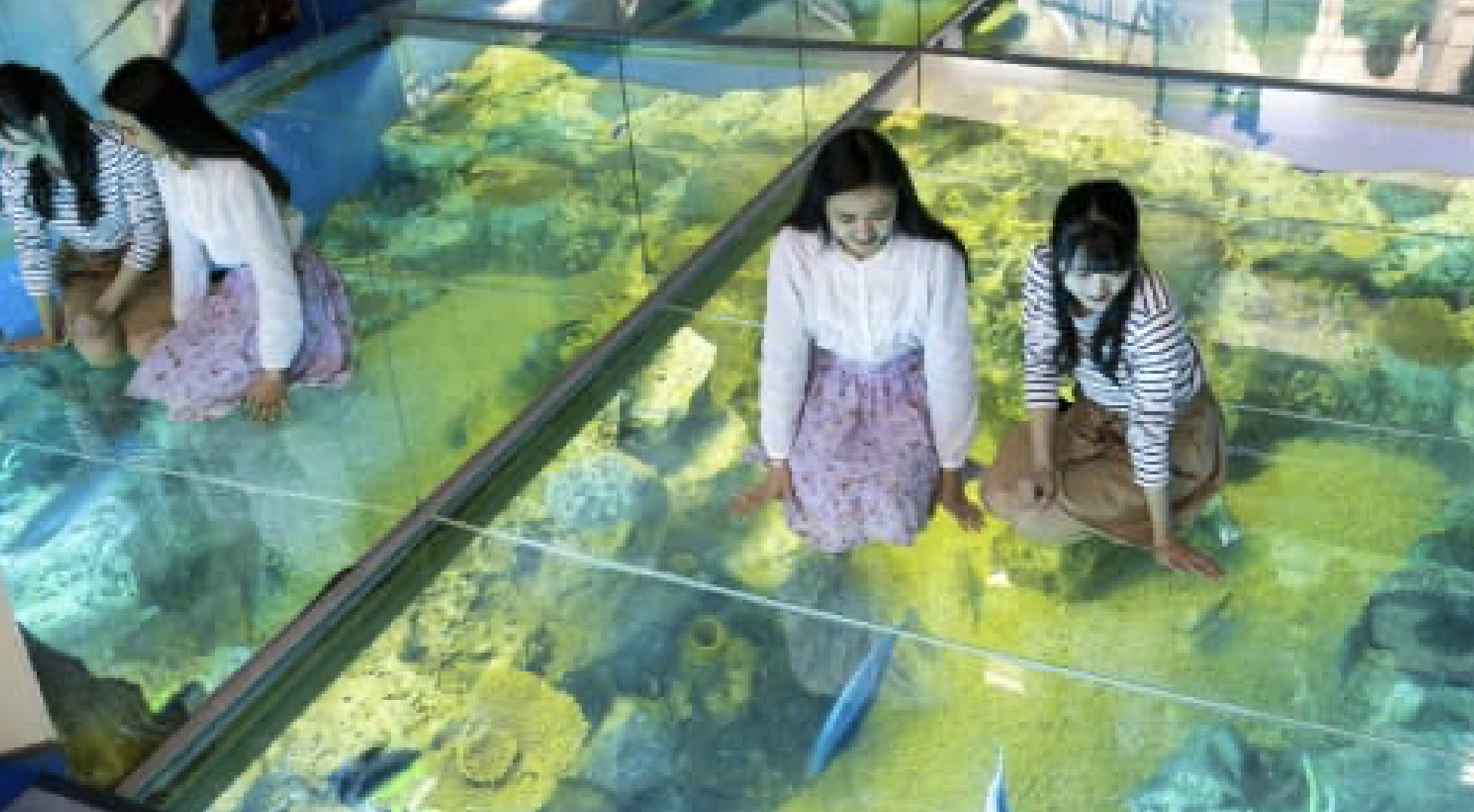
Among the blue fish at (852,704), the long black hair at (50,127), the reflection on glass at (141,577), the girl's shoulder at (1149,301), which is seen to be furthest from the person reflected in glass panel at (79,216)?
the girl's shoulder at (1149,301)

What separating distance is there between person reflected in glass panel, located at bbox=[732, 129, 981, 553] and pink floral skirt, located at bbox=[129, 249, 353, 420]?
909 millimetres

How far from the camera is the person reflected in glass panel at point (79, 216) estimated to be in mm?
2580

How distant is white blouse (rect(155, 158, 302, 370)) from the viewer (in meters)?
2.60

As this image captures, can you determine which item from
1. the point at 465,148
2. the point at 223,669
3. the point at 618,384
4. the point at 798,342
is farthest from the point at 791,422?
the point at 465,148

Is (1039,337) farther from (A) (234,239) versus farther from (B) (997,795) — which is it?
(A) (234,239)

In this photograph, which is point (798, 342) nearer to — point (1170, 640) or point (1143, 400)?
point (1143, 400)

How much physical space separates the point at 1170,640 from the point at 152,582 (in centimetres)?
174

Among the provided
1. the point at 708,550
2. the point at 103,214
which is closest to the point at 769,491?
the point at 708,550

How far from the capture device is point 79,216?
8.73ft

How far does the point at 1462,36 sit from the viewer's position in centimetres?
470

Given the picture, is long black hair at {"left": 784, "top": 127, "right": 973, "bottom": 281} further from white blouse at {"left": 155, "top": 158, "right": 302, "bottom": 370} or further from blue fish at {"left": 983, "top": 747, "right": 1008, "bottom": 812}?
white blouse at {"left": 155, "top": 158, "right": 302, "bottom": 370}

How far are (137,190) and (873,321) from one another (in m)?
1.25

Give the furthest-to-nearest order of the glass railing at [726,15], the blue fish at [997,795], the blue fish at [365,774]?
the glass railing at [726,15], the blue fish at [365,774], the blue fish at [997,795]

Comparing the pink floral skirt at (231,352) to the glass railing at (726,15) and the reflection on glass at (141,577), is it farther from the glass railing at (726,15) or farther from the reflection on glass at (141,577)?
the glass railing at (726,15)
